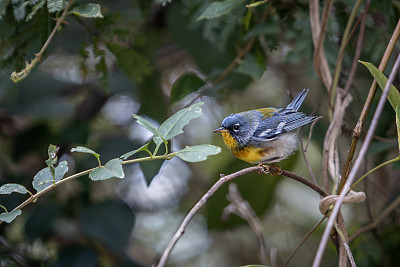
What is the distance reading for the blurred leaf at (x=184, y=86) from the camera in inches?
85.0

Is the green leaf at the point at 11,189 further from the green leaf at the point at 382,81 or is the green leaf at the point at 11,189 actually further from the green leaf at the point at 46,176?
the green leaf at the point at 382,81

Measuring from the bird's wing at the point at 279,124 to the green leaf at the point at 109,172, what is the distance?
1.01m

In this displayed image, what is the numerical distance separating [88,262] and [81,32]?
4.03 ft

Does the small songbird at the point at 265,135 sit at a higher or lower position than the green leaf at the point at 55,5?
lower

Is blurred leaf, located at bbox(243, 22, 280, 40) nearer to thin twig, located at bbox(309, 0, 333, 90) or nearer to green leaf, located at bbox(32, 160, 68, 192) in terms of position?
thin twig, located at bbox(309, 0, 333, 90)

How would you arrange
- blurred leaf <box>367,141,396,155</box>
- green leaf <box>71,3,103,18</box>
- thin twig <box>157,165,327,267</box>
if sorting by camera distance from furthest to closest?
blurred leaf <box>367,141,396,155</box>, green leaf <box>71,3,103,18</box>, thin twig <box>157,165,327,267</box>

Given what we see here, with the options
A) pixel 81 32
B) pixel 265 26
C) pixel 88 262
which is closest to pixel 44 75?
pixel 81 32

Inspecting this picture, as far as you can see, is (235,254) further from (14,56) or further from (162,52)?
(14,56)

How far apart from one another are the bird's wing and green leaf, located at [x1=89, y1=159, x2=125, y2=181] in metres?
1.01

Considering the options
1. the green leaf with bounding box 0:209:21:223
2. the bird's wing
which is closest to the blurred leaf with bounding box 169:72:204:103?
the bird's wing

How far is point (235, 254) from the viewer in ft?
11.3

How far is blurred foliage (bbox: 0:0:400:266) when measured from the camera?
2.12 metres

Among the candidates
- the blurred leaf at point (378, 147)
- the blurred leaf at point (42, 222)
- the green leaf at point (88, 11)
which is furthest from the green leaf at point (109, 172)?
the blurred leaf at point (378, 147)

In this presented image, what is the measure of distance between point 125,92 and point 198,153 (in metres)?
1.67
